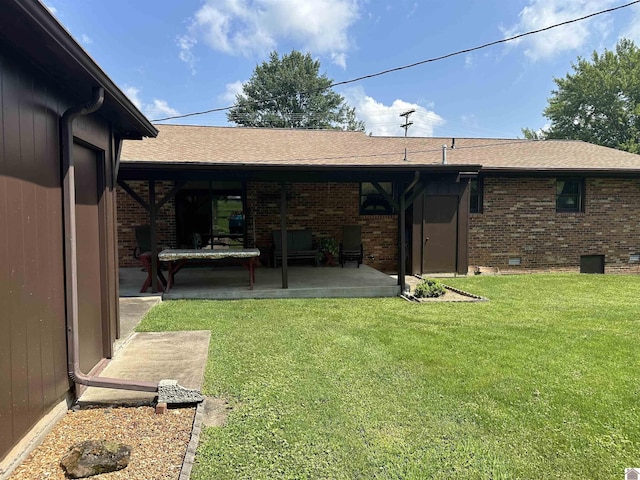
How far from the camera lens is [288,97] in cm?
3244

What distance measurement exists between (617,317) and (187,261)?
7114 mm

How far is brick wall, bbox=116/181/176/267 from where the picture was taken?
9703 millimetres

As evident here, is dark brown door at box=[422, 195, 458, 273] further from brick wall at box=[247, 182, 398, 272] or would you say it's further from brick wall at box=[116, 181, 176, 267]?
brick wall at box=[116, 181, 176, 267]

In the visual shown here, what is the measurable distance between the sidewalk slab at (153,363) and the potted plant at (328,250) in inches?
225

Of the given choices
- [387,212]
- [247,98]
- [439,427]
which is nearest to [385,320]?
[439,427]

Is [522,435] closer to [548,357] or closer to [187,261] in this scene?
[548,357]

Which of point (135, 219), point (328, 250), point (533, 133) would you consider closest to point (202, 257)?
point (135, 219)

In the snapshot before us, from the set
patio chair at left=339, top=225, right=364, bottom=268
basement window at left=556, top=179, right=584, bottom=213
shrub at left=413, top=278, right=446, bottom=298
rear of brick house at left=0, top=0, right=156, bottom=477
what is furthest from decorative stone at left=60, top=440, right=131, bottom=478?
basement window at left=556, top=179, right=584, bottom=213

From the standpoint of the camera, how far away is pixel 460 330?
17.0 feet

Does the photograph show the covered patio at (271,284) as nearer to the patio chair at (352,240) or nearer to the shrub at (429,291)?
the shrub at (429,291)

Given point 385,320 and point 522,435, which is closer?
point 522,435

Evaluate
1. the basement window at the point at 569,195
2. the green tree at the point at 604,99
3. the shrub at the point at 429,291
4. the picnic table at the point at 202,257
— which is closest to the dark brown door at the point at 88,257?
the picnic table at the point at 202,257

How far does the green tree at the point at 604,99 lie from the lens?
3009 centimetres

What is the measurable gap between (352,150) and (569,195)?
6289mm
